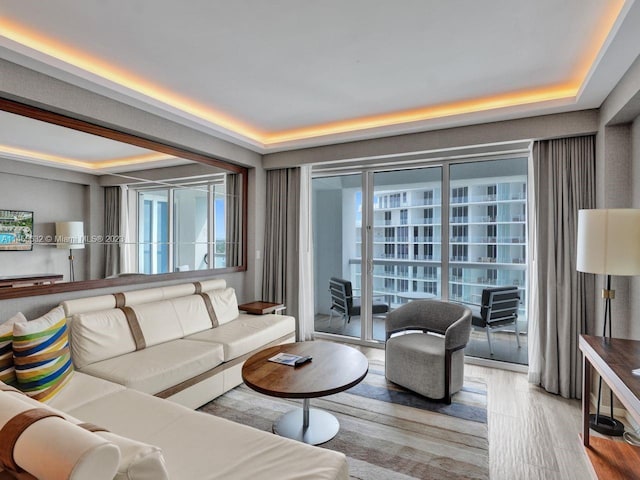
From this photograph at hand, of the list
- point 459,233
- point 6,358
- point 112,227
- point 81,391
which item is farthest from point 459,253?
point 6,358

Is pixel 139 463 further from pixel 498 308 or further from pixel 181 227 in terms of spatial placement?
pixel 498 308

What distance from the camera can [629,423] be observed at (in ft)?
8.86

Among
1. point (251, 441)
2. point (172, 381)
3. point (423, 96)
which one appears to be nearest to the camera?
point (251, 441)

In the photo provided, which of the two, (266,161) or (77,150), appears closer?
(77,150)

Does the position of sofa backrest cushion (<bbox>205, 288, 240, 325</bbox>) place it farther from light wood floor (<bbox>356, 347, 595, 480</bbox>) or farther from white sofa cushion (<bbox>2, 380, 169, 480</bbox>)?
light wood floor (<bbox>356, 347, 595, 480</bbox>)

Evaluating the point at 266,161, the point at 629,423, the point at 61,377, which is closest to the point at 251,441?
the point at 61,377

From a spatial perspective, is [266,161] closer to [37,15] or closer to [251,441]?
[37,15]

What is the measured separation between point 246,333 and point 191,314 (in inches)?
22.6

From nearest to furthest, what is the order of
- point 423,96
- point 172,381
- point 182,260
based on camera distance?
point 172,381, point 423,96, point 182,260

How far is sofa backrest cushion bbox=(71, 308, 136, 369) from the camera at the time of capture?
2.52m

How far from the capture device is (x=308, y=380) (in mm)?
2252

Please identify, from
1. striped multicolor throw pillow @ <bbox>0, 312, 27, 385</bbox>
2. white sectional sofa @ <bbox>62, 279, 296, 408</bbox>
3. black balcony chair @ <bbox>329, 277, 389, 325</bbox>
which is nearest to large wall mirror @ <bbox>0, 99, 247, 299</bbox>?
white sectional sofa @ <bbox>62, 279, 296, 408</bbox>

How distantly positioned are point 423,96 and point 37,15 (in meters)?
2.81

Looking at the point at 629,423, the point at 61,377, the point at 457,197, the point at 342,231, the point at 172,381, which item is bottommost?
the point at 629,423
